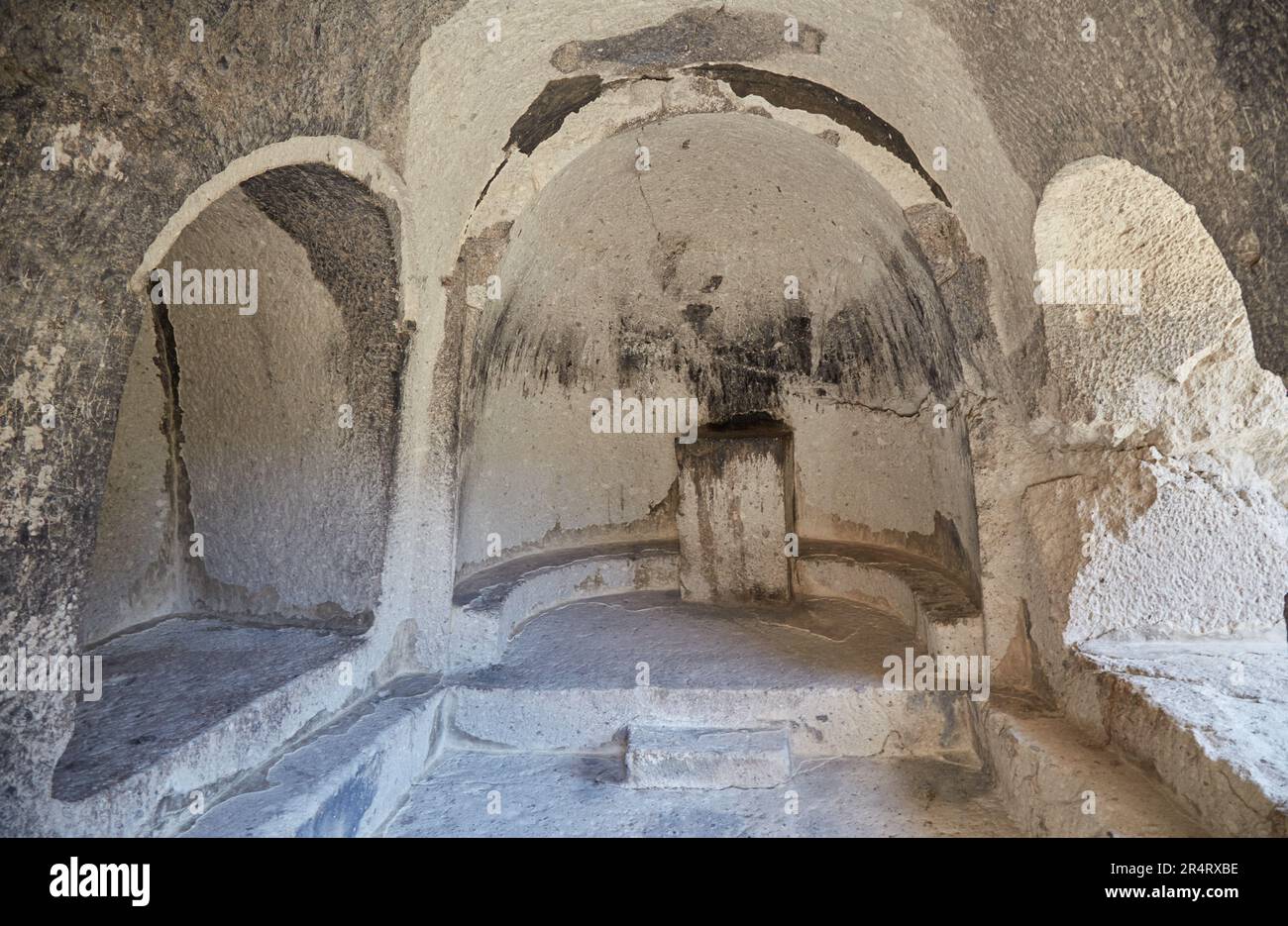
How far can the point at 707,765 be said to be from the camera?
352 centimetres

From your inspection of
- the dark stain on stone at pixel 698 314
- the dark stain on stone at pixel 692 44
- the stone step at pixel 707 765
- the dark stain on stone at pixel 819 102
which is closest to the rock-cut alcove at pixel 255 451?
the dark stain on stone at pixel 692 44

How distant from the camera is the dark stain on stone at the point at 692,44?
3502 millimetres

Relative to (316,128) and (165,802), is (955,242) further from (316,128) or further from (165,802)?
(165,802)

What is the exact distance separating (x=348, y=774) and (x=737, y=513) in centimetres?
293

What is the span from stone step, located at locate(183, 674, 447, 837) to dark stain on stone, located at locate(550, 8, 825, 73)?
2984 mm

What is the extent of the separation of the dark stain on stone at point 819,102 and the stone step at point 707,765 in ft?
8.46

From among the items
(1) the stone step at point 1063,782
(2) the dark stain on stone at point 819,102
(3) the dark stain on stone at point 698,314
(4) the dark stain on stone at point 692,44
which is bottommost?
(1) the stone step at point 1063,782

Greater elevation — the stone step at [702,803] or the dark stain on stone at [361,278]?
the dark stain on stone at [361,278]

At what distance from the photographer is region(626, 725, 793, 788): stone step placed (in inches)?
138

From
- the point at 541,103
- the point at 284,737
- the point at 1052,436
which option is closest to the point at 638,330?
the point at 541,103

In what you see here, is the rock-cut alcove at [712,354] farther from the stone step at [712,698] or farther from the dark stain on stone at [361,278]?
the stone step at [712,698]

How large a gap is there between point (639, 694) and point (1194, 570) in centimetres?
233

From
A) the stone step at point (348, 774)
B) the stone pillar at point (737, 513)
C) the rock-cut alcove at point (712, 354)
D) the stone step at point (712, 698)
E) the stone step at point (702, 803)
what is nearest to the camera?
the stone step at point (348, 774)

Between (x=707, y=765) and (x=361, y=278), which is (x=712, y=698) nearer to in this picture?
(x=707, y=765)
